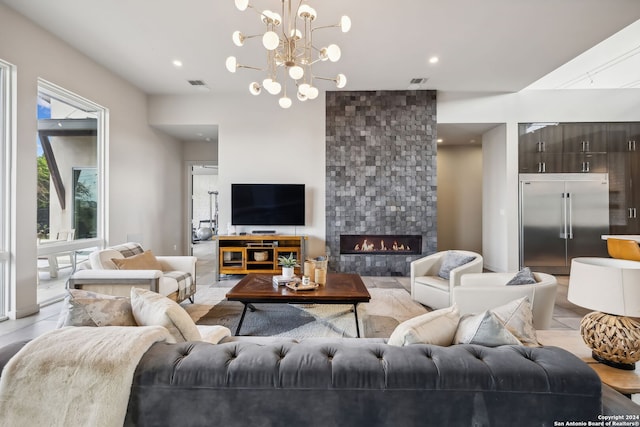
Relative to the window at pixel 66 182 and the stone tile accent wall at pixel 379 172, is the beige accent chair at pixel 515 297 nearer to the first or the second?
the stone tile accent wall at pixel 379 172

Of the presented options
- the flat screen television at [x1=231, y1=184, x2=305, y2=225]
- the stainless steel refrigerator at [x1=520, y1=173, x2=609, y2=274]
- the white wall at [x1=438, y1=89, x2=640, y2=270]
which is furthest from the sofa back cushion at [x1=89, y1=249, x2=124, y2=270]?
the stainless steel refrigerator at [x1=520, y1=173, x2=609, y2=274]

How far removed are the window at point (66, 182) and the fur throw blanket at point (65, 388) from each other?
343cm

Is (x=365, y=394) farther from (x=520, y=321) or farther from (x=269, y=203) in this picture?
(x=269, y=203)

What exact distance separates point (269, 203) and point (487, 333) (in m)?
4.42

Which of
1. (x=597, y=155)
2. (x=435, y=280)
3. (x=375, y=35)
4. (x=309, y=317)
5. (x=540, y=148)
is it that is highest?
(x=375, y=35)

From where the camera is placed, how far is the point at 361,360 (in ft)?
2.81

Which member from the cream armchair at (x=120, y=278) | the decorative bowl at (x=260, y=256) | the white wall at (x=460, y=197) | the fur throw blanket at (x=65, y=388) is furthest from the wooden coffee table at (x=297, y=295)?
the white wall at (x=460, y=197)

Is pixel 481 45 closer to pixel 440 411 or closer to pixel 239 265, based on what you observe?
pixel 440 411

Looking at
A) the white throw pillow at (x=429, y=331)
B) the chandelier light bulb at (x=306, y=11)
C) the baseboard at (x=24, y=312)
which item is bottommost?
the baseboard at (x=24, y=312)

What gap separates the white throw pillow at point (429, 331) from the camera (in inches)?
41.6

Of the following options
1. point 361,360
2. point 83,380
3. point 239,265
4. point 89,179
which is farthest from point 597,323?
point 89,179

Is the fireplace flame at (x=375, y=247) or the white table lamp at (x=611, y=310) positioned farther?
the fireplace flame at (x=375, y=247)

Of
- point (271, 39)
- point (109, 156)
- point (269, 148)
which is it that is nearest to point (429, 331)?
point (271, 39)

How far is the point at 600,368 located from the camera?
4.20ft
